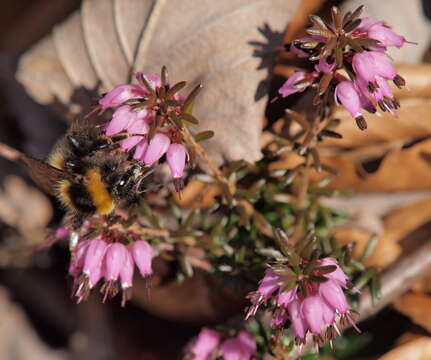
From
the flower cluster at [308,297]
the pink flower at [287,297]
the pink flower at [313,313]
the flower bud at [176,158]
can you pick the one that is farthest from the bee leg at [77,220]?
the pink flower at [313,313]

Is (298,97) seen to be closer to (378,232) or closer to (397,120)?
(397,120)

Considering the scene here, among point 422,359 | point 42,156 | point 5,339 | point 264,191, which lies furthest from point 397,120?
point 5,339

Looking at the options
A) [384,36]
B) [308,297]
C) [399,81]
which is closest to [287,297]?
[308,297]

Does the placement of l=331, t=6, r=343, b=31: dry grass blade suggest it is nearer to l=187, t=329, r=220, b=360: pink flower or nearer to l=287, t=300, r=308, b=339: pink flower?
l=287, t=300, r=308, b=339: pink flower

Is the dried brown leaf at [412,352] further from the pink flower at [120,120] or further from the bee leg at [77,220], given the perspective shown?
the pink flower at [120,120]

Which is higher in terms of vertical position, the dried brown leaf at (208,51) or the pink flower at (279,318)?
the dried brown leaf at (208,51)
